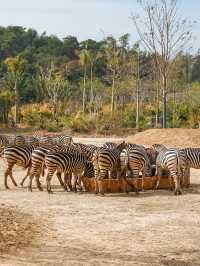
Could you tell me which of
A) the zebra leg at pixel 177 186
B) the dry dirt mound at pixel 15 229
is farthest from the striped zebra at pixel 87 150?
the dry dirt mound at pixel 15 229

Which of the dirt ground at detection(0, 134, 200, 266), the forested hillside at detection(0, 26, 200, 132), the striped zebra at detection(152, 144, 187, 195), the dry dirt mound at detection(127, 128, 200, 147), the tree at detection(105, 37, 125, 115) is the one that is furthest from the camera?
the tree at detection(105, 37, 125, 115)

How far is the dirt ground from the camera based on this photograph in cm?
885

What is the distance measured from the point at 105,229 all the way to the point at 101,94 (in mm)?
51514

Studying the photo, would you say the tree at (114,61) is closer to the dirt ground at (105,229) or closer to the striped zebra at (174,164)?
the striped zebra at (174,164)

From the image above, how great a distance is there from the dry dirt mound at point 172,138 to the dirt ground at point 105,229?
14049 millimetres

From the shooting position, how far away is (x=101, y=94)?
6197 centimetres

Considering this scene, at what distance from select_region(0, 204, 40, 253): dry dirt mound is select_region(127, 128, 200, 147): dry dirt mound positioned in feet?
58.8

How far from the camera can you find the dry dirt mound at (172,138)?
29456 millimetres

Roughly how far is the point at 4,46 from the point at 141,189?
88.4 m

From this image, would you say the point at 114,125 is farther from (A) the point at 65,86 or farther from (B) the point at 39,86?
(B) the point at 39,86

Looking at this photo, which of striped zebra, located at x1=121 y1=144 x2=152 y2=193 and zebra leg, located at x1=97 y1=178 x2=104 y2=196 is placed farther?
striped zebra, located at x1=121 y1=144 x2=152 y2=193

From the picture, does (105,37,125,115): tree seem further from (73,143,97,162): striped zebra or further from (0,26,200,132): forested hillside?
(73,143,97,162): striped zebra

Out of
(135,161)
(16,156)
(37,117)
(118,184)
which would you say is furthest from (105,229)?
(37,117)

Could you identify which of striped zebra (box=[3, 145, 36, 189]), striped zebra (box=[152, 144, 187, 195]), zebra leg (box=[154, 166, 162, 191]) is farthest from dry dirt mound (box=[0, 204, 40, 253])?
zebra leg (box=[154, 166, 162, 191])
